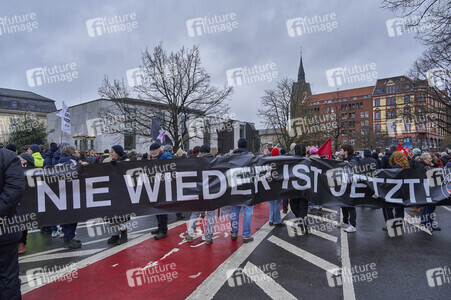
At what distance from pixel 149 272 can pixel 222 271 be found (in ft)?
3.79

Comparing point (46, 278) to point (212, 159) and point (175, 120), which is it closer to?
point (212, 159)

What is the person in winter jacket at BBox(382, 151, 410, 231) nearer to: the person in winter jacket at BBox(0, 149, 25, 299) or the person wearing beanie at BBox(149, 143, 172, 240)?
the person wearing beanie at BBox(149, 143, 172, 240)

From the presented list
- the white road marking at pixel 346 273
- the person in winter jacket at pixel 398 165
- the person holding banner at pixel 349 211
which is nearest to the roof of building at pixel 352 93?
the person in winter jacket at pixel 398 165

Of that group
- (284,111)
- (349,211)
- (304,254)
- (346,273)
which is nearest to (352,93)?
(284,111)

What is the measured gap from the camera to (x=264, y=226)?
276 inches

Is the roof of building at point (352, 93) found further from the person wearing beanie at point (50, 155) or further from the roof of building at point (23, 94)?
the person wearing beanie at point (50, 155)

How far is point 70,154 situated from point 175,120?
59.1 ft

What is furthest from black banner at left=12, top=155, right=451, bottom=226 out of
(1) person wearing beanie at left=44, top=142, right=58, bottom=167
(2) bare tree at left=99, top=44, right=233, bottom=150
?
(2) bare tree at left=99, top=44, right=233, bottom=150

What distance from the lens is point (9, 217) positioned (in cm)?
297

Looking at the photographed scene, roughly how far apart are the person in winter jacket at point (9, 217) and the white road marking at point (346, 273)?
12.8ft

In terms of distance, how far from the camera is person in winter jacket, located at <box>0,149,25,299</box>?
279 cm

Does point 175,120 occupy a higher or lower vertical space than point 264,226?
higher

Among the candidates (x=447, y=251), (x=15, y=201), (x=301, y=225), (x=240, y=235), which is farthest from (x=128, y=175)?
(x=447, y=251)

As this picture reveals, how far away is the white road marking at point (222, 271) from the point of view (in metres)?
3.56
